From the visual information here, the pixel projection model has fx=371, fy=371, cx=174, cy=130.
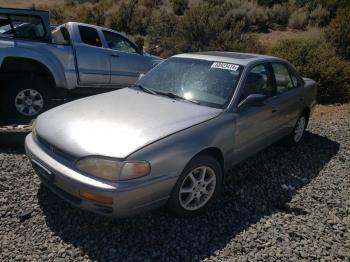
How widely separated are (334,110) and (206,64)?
5375 millimetres

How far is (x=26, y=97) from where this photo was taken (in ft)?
19.6

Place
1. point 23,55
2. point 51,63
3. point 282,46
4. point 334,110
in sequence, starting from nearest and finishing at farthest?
1. point 23,55
2. point 51,63
3. point 334,110
4. point 282,46

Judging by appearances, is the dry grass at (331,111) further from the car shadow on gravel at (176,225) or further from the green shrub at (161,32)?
the green shrub at (161,32)

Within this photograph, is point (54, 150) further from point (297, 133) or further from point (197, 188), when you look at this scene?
point (297, 133)

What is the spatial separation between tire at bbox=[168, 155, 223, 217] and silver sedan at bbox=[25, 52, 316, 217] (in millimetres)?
10

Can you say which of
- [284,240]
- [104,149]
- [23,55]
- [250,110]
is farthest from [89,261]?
[23,55]

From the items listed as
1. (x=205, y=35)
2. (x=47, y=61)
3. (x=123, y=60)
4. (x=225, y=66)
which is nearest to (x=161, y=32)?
(x=205, y=35)

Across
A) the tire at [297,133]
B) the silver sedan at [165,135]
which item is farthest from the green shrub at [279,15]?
the silver sedan at [165,135]

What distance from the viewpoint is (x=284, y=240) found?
352 centimetres

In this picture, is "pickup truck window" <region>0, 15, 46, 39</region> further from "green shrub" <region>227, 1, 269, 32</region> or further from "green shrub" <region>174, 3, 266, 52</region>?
"green shrub" <region>227, 1, 269, 32</region>

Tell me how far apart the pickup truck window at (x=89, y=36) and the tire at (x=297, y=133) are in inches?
155

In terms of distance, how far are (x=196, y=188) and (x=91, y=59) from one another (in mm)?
4134

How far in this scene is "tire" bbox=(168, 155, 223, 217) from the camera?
3.45m

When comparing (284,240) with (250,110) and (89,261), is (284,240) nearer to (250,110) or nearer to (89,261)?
(250,110)
